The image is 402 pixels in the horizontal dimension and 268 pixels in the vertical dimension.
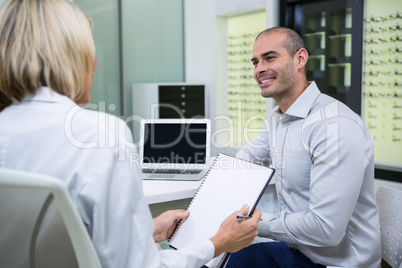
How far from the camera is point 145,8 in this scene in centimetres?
474

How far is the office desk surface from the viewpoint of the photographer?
1681 millimetres

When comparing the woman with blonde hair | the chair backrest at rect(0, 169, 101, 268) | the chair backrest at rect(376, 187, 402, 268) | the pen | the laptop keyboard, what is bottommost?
the chair backrest at rect(376, 187, 402, 268)

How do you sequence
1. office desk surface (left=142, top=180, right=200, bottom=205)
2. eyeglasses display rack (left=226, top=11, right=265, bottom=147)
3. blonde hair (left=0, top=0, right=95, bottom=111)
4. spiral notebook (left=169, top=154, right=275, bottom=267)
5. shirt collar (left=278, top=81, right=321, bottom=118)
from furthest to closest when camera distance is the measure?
eyeglasses display rack (left=226, top=11, right=265, bottom=147)
office desk surface (left=142, top=180, right=200, bottom=205)
shirt collar (left=278, top=81, right=321, bottom=118)
spiral notebook (left=169, top=154, right=275, bottom=267)
blonde hair (left=0, top=0, right=95, bottom=111)

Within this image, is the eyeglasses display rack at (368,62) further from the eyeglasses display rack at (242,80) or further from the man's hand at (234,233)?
the man's hand at (234,233)

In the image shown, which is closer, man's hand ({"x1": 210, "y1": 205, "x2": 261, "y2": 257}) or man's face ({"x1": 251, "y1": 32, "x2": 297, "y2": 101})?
man's hand ({"x1": 210, "y1": 205, "x2": 261, "y2": 257})

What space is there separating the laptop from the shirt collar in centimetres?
65

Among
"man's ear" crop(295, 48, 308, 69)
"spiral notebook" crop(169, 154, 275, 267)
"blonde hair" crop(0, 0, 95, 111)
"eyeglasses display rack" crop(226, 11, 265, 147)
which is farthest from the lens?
"eyeglasses display rack" crop(226, 11, 265, 147)

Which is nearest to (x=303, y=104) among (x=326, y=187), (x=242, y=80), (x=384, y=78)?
(x=326, y=187)

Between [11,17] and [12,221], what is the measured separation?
398 millimetres

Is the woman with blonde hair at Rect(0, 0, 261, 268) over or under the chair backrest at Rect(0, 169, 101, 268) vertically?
over

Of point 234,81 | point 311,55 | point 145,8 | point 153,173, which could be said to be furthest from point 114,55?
point 153,173

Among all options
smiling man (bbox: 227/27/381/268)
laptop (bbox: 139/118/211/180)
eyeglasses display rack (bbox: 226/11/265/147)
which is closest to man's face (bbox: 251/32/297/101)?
smiling man (bbox: 227/27/381/268)

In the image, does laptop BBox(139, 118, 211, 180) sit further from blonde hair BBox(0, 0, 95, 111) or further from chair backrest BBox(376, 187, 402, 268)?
blonde hair BBox(0, 0, 95, 111)

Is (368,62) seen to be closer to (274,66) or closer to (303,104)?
(274,66)
